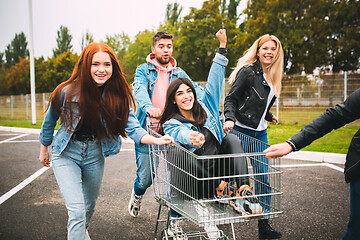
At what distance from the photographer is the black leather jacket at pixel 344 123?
71.6 inches

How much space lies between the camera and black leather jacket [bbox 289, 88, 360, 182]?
71.6 inches

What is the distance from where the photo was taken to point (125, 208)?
4.12m

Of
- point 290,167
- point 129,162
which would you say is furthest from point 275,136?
point 129,162

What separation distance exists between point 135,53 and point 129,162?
28.7m

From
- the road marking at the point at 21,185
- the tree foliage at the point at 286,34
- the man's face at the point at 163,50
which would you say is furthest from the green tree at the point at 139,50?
the man's face at the point at 163,50

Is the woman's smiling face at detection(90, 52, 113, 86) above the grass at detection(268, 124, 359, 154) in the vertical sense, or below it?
above

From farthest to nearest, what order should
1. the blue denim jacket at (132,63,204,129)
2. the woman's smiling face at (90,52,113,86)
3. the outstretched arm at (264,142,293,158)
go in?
the blue denim jacket at (132,63,204,129) < the woman's smiling face at (90,52,113,86) < the outstretched arm at (264,142,293,158)

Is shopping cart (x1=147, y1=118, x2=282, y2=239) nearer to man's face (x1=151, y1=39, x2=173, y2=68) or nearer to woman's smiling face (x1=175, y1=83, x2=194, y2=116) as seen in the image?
woman's smiling face (x1=175, y1=83, x2=194, y2=116)

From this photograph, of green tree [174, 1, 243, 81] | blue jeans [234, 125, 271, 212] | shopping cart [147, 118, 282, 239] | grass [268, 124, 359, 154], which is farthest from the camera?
green tree [174, 1, 243, 81]

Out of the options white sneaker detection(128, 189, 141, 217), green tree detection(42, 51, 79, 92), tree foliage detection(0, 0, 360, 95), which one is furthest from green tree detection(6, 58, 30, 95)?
white sneaker detection(128, 189, 141, 217)

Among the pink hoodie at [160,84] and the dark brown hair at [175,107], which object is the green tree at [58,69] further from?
the dark brown hair at [175,107]

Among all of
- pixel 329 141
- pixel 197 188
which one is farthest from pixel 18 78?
pixel 197 188

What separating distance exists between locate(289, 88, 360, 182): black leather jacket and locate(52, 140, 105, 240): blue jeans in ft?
5.32

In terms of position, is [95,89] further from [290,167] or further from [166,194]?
[290,167]
